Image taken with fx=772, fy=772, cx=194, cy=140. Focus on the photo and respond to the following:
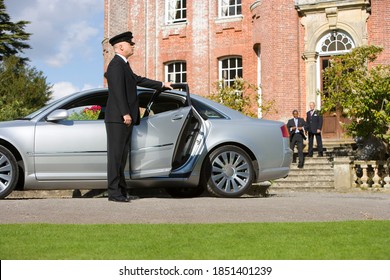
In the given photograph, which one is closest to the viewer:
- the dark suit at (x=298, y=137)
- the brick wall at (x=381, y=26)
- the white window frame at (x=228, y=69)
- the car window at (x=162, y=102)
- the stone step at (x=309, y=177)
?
the car window at (x=162, y=102)

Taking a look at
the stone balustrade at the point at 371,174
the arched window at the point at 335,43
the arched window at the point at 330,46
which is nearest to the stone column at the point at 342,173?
the stone balustrade at the point at 371,174

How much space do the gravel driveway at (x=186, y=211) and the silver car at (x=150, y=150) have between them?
1.74ft

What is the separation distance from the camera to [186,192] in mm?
11227

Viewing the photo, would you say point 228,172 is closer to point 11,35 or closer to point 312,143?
point 312,143

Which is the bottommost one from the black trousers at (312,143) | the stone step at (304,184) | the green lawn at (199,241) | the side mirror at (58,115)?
the stone step at (304,184)

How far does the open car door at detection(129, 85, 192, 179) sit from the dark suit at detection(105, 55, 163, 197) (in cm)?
39

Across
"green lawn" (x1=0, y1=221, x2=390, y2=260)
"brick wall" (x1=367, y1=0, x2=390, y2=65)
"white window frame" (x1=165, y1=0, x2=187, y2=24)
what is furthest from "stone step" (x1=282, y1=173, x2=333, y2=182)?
"green lawn" (x1=0, y1=221, x2=390, y2=260)

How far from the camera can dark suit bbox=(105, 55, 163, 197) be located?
9.51 metres

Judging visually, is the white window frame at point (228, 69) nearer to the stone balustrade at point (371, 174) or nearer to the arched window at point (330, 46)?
the arched window at point (330, 46)

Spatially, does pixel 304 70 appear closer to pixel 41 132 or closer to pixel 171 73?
pixel 171 73

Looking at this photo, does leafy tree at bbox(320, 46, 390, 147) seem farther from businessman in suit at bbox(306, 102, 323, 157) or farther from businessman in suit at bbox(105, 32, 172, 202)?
businessman in suit at bbox(105, 32, 172, 202)

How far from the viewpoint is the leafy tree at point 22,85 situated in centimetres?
3966

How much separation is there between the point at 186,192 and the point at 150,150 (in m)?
1.37

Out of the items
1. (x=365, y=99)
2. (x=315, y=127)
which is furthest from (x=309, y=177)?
(x=365, y=99)
